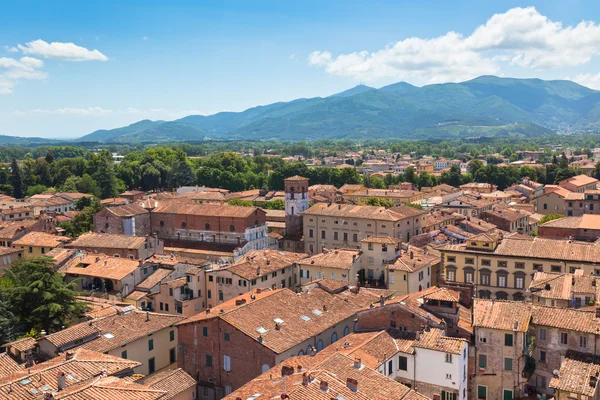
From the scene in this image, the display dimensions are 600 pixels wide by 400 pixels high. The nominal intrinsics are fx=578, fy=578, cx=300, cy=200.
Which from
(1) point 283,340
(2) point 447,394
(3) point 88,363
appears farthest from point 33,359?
(2) point 447,394

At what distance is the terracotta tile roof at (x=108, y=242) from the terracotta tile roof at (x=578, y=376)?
3884cm

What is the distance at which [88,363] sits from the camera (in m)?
26.0

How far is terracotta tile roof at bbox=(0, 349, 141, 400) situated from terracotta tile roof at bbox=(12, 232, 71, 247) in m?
34.6

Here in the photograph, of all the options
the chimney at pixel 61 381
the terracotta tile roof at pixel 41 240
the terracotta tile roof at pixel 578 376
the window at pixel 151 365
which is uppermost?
the chimney at pixel 61 381

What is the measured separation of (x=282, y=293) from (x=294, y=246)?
31.9 m

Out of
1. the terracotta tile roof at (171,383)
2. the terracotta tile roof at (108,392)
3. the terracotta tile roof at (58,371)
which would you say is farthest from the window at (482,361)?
the terracotta tile roof at (58,371)

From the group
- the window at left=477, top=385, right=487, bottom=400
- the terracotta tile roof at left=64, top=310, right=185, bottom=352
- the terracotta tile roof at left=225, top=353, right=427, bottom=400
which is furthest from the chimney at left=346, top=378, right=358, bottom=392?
the terracotta tile roof at left=64, top=310, right=185, bottom=352

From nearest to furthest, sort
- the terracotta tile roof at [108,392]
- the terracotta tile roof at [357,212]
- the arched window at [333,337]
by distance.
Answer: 1. the terracotta tile roof at [108,392]
2. the arched window at [333,337]
3. the terracotta tile roof at [357,212]

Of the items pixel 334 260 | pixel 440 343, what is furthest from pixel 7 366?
pixel 334 260

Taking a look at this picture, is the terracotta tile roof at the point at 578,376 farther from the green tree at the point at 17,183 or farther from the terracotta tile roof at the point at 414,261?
the green tree at the point at 17,183

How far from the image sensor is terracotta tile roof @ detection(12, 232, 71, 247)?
5973cm

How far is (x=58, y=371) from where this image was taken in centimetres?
2447

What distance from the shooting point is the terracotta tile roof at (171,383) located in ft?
85.4

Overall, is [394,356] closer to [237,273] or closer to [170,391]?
[170,391]
